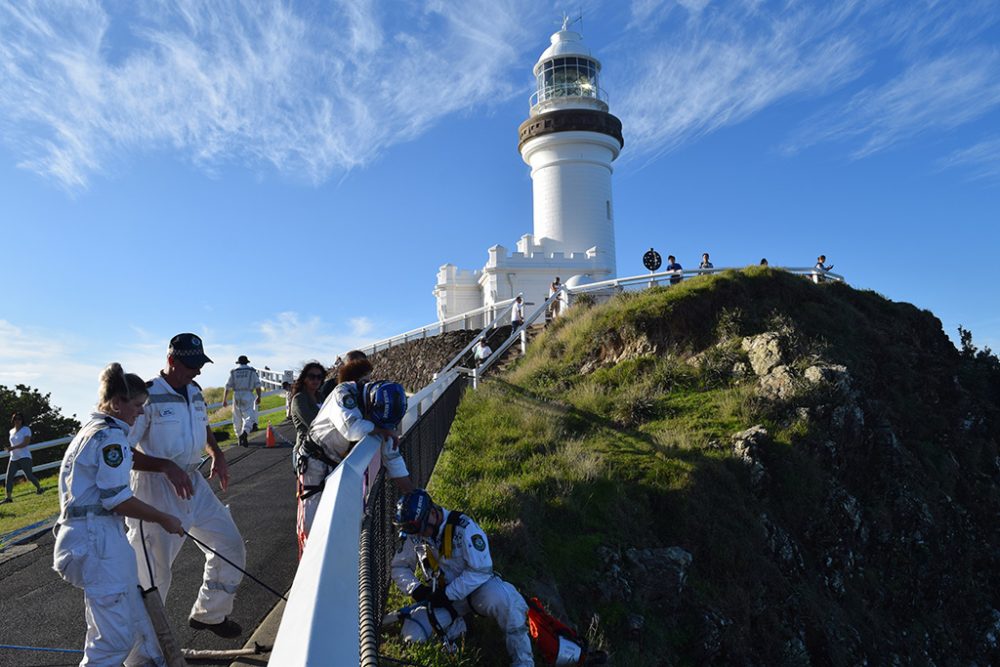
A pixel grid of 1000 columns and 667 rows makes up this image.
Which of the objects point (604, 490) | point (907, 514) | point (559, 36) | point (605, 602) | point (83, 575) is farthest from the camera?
point (559, 36)

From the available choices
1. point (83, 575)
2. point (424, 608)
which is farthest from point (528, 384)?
point (83, 575)

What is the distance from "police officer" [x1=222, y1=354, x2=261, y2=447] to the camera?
12.7 metres

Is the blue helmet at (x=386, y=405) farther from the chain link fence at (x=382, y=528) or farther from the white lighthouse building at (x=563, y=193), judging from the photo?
the white lighthouse building at (x=563, y=193)

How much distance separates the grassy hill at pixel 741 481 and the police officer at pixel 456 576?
12.7 inches

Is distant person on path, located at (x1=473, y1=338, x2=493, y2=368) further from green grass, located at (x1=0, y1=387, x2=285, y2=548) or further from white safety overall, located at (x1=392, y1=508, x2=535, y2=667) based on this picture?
white safety overall, located at (x1=392, y1=508, x2=535, y2=667)

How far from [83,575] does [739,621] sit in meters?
6.07

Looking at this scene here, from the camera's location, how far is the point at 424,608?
407 cm

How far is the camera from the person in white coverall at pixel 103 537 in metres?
3.28

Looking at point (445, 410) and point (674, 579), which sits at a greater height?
point (445, 410)

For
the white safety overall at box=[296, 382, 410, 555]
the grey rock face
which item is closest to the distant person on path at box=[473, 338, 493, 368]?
the grey rock face

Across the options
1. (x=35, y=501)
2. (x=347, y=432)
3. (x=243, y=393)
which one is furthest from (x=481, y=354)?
(x=347, y=432)

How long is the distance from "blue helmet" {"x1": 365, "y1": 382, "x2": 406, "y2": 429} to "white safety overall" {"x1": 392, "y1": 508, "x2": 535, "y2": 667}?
721 millimetres

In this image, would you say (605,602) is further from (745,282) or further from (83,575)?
(745,282)

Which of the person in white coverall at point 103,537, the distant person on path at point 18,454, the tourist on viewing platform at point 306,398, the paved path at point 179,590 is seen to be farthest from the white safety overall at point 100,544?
the distant person on path at point 18,454
